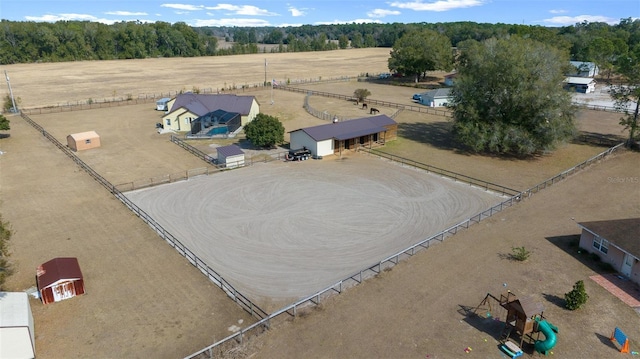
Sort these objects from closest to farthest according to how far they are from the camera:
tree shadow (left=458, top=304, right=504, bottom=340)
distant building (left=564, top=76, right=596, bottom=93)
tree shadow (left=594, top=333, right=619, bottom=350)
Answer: tree shadow (left=594, top=333, right=619, bottom=350) < tree shadow (left=458, top=304, right=504, bottom=340) < distant building (left=564, top=76, right=596, bottom=93)

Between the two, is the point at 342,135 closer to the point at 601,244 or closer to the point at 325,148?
the point at 325,148

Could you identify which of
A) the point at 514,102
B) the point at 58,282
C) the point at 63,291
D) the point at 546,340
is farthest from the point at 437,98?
the point at 58,282

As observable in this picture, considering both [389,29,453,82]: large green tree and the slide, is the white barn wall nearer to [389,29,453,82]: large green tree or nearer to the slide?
the slide

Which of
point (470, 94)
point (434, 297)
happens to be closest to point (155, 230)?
point (434, 297)

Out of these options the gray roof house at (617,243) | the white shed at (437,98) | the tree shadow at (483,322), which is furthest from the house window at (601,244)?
the white shed at (437,98)

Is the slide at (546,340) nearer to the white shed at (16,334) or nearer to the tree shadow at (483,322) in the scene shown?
the tree shadow at (483,322)

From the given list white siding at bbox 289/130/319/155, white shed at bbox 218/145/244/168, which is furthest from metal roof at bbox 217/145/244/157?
white siding at bbox 289/130/319/155

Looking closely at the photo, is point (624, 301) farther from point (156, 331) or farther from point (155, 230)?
point (155, 230)

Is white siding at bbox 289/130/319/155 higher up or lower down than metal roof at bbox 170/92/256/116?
lower down
